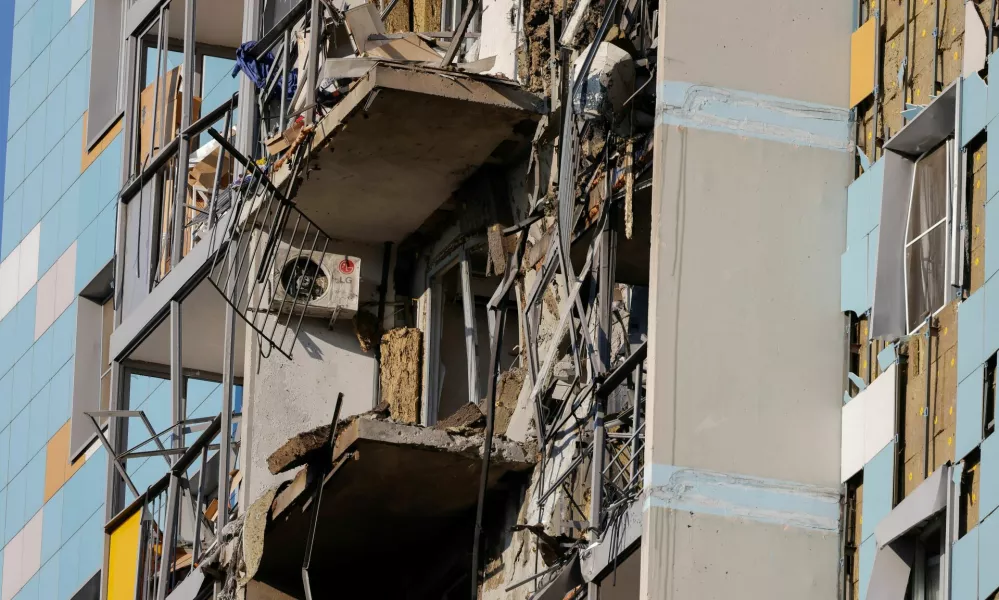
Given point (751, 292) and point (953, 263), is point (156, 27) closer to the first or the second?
point (751, 292)

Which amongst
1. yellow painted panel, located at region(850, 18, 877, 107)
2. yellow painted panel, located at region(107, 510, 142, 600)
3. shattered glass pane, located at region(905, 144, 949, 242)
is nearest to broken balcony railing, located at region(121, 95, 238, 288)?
yellow painted panel, located at region(107, 510, 142, 600)

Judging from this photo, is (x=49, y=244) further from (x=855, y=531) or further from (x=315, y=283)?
(x=855, y=531)

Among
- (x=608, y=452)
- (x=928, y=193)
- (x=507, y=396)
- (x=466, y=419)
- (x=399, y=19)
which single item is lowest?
(x=608, y=452)

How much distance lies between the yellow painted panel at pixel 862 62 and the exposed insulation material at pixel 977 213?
149cm

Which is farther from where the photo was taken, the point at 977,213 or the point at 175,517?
the point at 175,517

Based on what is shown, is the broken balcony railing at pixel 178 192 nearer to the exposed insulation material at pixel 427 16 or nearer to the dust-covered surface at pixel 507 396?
the exposed insulation material at pixel 427 16

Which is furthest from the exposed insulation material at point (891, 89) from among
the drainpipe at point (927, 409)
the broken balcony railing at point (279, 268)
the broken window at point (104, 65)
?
the broken window at point (104, 65)

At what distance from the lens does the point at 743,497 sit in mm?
10141

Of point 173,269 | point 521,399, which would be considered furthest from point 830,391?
point 173,269

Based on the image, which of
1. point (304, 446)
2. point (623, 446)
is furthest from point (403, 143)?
point (623, 446)

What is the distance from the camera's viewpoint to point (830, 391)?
1039 cm

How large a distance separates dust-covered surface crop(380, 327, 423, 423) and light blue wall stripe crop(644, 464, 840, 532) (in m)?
4.42

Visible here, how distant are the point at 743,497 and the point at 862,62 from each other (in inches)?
95.4

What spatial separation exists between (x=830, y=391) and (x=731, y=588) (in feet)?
3.86
